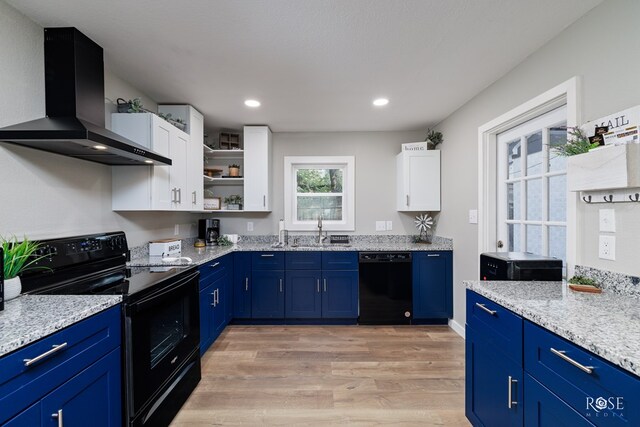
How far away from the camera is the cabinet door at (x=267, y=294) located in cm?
319

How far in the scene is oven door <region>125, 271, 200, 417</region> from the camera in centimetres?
142

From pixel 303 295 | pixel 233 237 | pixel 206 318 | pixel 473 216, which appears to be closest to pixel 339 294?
pixel 303 295

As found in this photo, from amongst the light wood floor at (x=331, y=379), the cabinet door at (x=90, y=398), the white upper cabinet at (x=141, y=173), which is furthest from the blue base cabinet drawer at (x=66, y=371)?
the white upper cabinet at (x=141, y=173)

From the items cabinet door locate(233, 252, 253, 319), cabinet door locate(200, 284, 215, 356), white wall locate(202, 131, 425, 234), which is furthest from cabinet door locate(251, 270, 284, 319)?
white wall locate(202, 131, 425, 234)

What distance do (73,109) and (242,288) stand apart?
221cm

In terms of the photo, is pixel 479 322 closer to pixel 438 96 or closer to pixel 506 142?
pixel 506 142

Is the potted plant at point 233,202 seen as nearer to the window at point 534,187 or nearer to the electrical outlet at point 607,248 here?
the window at point 534,187

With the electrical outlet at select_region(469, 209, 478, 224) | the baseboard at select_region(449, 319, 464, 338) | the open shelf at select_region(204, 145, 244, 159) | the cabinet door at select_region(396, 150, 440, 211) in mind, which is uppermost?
the open shelf at select_region(204, 145, 244, 159)

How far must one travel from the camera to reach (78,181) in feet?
6.26

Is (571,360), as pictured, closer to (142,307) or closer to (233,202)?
(142,307)

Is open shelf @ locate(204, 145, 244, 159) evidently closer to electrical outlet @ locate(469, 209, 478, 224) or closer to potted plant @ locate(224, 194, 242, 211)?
potted plant @ locate(224, 194, 242, 211)

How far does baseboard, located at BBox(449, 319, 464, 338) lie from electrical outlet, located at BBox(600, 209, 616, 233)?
1852 millimetres

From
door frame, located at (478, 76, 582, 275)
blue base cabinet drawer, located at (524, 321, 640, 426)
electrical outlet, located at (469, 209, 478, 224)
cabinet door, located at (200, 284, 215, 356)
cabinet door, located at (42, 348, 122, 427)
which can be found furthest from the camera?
electrical outlet, located at (469, 209, 478, 224)

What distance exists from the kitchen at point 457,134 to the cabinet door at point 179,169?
0.34 metres
